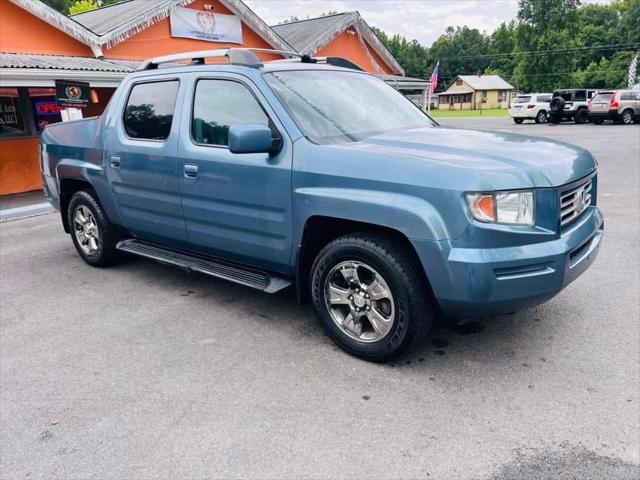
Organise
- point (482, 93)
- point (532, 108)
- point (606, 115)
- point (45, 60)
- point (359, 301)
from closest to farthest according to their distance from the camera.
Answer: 1. point (359, 301)
2. point (45, 60)
3. point (606, 115)
4. point (532, 108)
5. point (482, 93)

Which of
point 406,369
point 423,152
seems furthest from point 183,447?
point 423,152

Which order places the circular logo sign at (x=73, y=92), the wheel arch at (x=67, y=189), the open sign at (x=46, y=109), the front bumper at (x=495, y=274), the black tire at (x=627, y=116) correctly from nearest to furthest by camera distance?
1. the front bumper at (x=495, y=274)
2. the wheel arch at (x=67, y=189)
3. the circular logo sign at (x=73, y=92)
4. the open sign at (x=46, y=109)
5. the black tire at (x=627, y=116)

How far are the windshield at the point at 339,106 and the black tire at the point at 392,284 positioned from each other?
0.78 m

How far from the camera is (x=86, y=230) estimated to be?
18.4 ft

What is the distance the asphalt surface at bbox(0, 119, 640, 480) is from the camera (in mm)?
2555

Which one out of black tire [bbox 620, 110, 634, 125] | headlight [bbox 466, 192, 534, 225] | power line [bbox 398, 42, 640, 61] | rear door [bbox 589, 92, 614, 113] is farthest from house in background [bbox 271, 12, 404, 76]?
power line [bbox 398, 42, 640, 61]

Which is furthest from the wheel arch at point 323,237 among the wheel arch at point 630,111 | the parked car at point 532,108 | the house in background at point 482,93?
the house in background at point 482,93

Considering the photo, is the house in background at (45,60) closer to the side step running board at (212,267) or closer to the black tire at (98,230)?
Result: the black tire at (98,230)

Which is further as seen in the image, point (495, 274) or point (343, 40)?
point (343, 40)

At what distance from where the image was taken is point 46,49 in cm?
1229

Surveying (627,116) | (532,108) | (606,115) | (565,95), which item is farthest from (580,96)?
(627,116)

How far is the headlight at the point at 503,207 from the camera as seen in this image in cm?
288

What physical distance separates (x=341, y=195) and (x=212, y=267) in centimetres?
149

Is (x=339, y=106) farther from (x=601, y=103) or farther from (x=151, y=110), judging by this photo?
(x=601, y=103)
